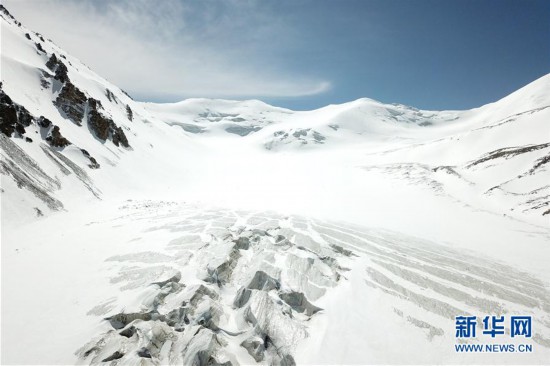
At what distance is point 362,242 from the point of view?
72.3 feet

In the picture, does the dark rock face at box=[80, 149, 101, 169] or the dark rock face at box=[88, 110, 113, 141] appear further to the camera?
the dark rock face at box=[88, 110, 113, 141]

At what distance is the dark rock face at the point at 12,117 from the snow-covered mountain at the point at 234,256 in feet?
0.57

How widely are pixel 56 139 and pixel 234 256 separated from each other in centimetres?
2871

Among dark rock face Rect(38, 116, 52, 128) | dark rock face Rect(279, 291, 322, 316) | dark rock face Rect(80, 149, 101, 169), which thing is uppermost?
dark rock face Rect(38, 116, 52, 128)

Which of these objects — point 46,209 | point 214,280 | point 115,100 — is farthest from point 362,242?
point 115,100

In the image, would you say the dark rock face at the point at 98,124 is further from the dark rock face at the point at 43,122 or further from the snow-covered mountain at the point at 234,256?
the dark rock face at the point at 43,122

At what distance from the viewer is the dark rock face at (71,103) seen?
40378 mm

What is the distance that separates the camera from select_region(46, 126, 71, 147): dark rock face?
99.0ft

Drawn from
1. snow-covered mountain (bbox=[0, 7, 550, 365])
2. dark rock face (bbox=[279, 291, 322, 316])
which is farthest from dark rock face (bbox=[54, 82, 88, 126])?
dark rock face (bbox=[279, 291, 322, 316])

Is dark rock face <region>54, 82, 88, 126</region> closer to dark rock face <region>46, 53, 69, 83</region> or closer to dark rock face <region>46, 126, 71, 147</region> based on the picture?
dark rock face <region>46, 53, 69, 83</region>

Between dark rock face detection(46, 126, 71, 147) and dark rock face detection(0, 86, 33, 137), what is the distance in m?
2.14

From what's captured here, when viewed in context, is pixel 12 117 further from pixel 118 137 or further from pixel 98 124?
pixel 118 137

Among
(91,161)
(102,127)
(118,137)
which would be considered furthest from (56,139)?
(118,137)

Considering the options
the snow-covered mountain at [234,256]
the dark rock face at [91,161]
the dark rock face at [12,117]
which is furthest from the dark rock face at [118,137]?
the dark rock face at [12,117]
